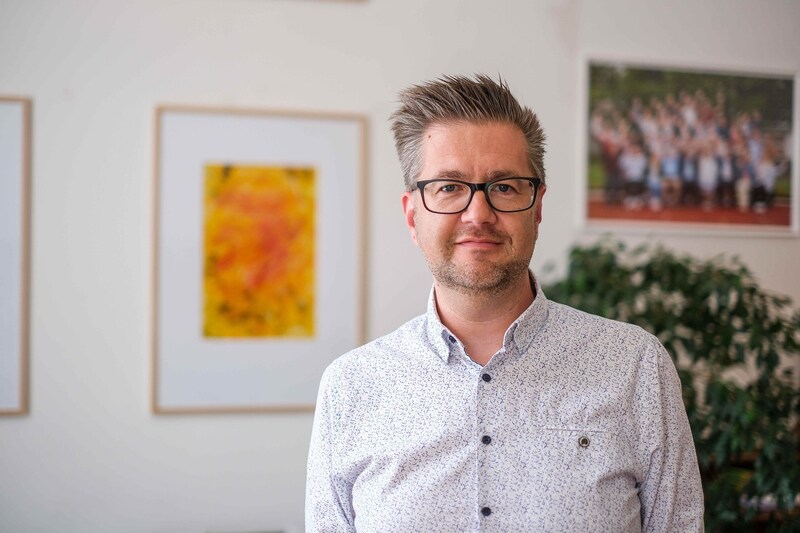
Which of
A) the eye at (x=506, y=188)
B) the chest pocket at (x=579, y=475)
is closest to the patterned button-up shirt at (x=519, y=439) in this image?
the chest pocket at (x=579, y=475)

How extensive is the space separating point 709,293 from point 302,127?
4.70 feet

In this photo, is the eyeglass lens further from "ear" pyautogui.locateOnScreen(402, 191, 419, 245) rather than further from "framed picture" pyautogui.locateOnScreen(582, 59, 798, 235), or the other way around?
"framed picture" pyautogui.locateOnScreen(582, 59, 798, 235)

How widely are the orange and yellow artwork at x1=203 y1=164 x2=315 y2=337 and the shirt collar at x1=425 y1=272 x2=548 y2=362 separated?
4.57ft

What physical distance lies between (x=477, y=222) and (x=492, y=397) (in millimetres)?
284

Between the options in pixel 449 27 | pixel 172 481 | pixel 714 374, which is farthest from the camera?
pixel 449 27

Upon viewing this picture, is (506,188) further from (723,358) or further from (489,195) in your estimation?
(723,358)

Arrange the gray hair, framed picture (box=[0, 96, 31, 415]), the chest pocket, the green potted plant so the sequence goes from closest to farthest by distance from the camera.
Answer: the chest pocket, the gray hair, the green potted plant, framed picture (box=[0, 96, 31, 415])

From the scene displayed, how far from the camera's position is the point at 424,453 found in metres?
1.25

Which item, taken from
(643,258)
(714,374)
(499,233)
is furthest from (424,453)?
(643,258)

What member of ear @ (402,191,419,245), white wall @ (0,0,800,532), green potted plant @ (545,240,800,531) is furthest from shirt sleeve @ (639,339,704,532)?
white wall @ (0,0,800,532)

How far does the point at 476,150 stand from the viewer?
49.3 inches

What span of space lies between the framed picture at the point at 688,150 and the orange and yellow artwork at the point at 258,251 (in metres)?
1.06

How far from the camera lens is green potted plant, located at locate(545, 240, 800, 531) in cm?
213

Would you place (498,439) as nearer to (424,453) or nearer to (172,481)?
(424,453)
